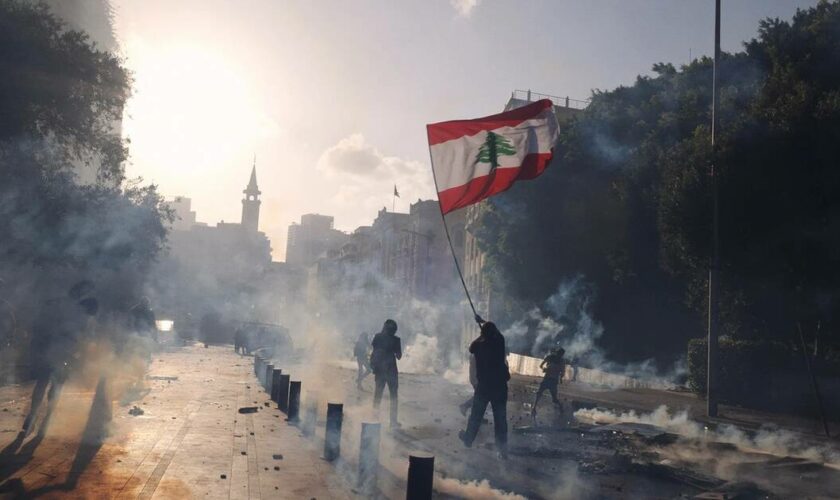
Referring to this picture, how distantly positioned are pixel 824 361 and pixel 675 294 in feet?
32.7

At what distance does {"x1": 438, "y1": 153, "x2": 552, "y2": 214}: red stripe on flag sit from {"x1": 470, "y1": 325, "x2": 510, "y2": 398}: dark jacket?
2.17 metres

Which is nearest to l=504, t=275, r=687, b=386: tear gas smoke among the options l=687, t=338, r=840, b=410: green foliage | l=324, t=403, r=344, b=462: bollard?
l=687, t=338, r=840, b=410: green foliage

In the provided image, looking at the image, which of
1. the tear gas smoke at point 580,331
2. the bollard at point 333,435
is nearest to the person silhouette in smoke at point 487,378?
the bollard at point 333,435

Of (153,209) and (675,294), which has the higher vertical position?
(153,209)

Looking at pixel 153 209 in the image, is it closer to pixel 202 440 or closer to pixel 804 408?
pixel 202 440

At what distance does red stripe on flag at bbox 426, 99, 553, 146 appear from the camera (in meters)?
11.4

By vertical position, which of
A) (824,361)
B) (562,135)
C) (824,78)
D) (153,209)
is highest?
(562,135)

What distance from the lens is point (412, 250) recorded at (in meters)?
78.4

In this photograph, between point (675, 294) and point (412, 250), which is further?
point (412, 250)

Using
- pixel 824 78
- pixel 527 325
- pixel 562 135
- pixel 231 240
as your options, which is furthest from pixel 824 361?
pixel 231 240

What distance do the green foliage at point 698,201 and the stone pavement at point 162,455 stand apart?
13.4 metres

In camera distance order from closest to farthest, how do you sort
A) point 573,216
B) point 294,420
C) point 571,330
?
point 294,420 → point 573,216 → point 571,330

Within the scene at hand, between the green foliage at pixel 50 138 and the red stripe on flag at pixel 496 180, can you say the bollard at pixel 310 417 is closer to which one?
the red stripe on flag at pixel 496 180

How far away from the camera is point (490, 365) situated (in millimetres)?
10461
